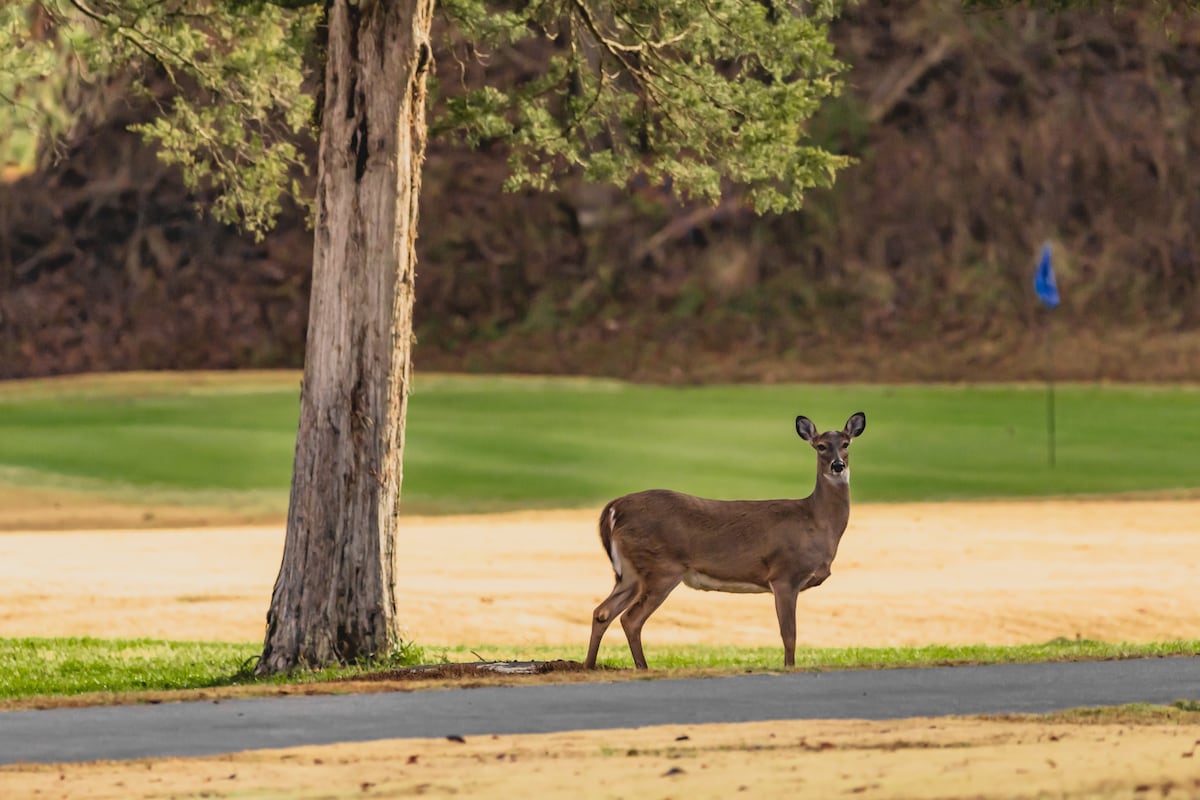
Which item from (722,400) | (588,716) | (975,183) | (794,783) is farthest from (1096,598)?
(975,183)

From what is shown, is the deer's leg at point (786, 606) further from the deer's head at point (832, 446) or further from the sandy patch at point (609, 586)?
the sandy patch at point (609, 586)

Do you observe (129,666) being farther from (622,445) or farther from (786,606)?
(622,445)

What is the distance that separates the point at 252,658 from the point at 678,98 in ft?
17.3

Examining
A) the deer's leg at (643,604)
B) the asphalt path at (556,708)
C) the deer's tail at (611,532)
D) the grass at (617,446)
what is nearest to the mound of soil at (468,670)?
the deer's leg at (643,604)

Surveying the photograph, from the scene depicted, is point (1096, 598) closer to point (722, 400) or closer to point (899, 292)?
point (722, 400)

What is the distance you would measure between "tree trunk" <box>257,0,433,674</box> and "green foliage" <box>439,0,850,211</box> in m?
1.91

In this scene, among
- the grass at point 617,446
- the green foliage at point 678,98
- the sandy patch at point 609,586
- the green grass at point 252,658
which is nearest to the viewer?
the green grass at point 252,658

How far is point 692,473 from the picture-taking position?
3378cm

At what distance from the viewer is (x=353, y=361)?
584 inches

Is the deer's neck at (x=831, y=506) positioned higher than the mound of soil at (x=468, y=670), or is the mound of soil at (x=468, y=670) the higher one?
the deer's neck at (x=831, y=506)

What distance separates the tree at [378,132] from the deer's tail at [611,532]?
94.5 inches

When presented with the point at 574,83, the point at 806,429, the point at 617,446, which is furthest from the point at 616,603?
the point at 617,446

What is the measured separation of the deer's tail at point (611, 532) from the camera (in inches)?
507

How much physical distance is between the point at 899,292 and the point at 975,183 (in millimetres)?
4811
